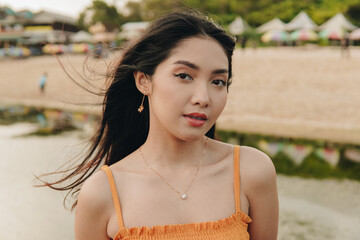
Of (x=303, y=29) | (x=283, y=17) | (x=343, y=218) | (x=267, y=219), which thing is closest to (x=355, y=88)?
(x=343, y=218)

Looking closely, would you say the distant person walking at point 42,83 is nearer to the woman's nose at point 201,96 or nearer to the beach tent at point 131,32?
the beach tent at point 131,32

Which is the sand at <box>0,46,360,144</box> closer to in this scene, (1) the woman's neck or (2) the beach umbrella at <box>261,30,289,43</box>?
(1) the woman's neck

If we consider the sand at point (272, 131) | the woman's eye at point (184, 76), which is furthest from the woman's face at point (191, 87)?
the sand at point (272, 131)

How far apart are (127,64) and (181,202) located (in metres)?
0.64

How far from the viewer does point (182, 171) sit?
5.40 ft

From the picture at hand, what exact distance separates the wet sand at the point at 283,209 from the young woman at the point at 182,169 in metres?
2.77

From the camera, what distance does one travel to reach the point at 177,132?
1488 millimetres

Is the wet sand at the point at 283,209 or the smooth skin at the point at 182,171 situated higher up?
the smooth skin at the point at 182,171

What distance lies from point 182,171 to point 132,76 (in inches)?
19.3

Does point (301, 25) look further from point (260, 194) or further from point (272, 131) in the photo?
point (260, 194)

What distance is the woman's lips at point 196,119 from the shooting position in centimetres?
144

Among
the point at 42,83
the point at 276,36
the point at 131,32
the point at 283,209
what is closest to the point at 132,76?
the point at 283,209

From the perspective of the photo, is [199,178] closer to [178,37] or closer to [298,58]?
[178,37]

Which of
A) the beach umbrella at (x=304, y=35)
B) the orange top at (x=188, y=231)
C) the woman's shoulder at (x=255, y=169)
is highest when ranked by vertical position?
the beach umbrella at (x=304, y=35)
